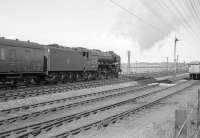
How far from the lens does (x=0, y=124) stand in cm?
974

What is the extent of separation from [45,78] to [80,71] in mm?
6219

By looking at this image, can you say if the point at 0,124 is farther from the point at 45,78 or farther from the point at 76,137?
the point at 45,78

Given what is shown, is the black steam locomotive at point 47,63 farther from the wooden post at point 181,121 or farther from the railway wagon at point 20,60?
the wooden post at point 181,121

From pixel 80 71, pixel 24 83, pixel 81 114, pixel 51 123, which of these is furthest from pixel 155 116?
pixel 80 71

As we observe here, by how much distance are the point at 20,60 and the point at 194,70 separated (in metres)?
31.7

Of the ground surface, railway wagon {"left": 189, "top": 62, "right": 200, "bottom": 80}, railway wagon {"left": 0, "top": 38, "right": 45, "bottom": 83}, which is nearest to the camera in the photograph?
the ground surface

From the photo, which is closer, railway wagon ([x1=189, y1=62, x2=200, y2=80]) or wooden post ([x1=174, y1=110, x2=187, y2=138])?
wooden post ([x1=174, y1=110, x2=187, y2=138])

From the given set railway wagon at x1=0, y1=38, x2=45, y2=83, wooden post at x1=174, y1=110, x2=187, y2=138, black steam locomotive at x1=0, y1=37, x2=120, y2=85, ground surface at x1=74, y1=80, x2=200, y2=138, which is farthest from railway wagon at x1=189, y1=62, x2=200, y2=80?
wooden post at x1=174, y1=110, x2=187, y2=138

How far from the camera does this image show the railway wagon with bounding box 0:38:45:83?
1848 cm

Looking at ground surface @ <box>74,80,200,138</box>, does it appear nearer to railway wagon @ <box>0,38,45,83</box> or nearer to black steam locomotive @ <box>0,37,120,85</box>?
railway wagon @ <box>0,38,45,83</box>

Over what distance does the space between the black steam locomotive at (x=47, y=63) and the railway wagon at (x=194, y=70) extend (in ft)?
52.2

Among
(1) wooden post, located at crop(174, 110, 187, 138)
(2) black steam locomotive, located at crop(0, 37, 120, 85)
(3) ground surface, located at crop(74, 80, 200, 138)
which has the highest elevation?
(2) black steam locomotive, located at crop(0, 37, 120, 85)

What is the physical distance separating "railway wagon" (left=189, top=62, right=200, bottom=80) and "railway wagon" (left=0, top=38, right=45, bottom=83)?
93.4 ft

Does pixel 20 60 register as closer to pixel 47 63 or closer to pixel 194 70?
pixel 47 63
